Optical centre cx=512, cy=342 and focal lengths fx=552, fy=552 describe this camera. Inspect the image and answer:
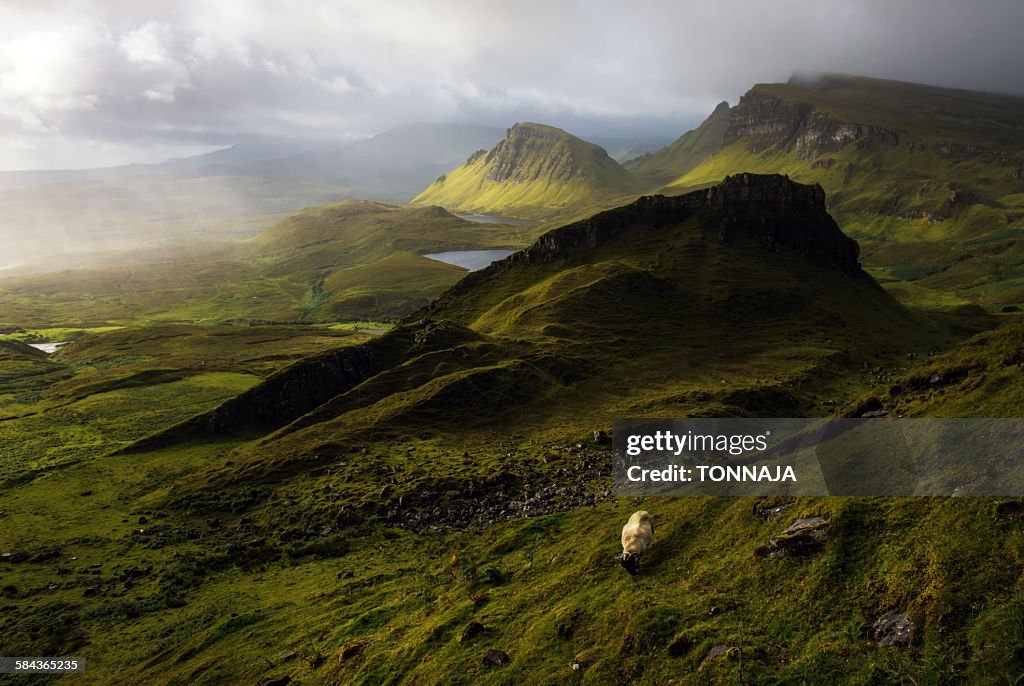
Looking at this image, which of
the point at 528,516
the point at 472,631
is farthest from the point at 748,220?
the point at 472,631

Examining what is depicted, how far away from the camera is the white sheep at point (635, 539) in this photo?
2689 centimetres

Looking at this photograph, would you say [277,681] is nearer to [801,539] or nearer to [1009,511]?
[801,539]

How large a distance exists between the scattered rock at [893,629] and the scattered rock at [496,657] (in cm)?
1380

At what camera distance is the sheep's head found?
26.7 meters

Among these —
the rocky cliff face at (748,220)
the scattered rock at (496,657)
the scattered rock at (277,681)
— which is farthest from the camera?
the rocky cliff face at (748,220)

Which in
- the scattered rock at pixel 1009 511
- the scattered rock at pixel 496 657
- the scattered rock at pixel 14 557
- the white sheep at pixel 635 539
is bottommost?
the scattered rock at pixel 14 557

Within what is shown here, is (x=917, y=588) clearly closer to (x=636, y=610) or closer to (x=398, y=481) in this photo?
(x=636, y=610)

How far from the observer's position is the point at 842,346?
330ft

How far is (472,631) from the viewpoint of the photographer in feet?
85.1

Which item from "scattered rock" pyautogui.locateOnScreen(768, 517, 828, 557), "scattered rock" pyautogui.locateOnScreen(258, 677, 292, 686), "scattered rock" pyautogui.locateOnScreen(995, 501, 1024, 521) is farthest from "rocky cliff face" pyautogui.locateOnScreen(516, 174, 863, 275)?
"scattered rock" pyautogui.locateOnScreen(995, 501, 1024, 521)

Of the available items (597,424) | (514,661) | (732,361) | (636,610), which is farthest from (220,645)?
(732,361)

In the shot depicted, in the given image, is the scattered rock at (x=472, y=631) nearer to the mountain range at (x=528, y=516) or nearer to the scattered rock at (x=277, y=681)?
the mountain range at (x=528, y=516)

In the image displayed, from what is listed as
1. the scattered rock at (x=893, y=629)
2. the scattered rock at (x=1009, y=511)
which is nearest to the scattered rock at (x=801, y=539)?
the scattered rock at (x=893, y=629)

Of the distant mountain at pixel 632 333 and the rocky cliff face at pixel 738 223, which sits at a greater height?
the rocky cliff face at pixel 738 223
